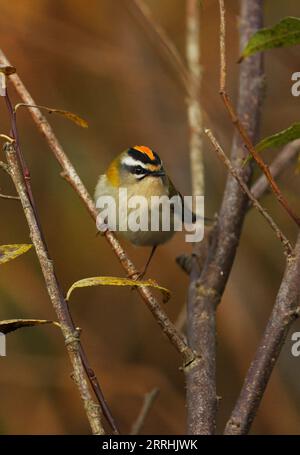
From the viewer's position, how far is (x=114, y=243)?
5.81ft

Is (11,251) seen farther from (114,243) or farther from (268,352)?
(268,352)

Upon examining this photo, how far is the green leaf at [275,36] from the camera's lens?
1.44m

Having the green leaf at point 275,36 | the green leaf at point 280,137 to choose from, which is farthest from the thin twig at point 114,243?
the green leaf at point 275,36

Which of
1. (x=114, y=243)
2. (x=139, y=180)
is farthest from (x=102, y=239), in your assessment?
(x=114, y=243)

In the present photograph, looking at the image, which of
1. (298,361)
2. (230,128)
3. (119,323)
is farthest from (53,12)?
(298,361)

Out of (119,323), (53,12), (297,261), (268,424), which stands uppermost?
(53,12)

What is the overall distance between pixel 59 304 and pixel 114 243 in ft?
1.68

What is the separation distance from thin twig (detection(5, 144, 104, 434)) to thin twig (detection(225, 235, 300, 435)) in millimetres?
360

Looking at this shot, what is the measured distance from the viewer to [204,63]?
4.75 meters

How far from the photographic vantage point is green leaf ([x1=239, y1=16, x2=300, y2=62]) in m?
1.44

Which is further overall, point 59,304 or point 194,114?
point 194,114

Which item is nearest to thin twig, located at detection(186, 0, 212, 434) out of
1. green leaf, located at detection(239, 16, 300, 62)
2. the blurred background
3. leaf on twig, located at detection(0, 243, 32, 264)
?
leaf on twig, located at detection(0, 243, 32, 264)

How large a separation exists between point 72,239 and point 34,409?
1.04 m

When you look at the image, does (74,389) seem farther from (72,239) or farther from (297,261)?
(297,261)
